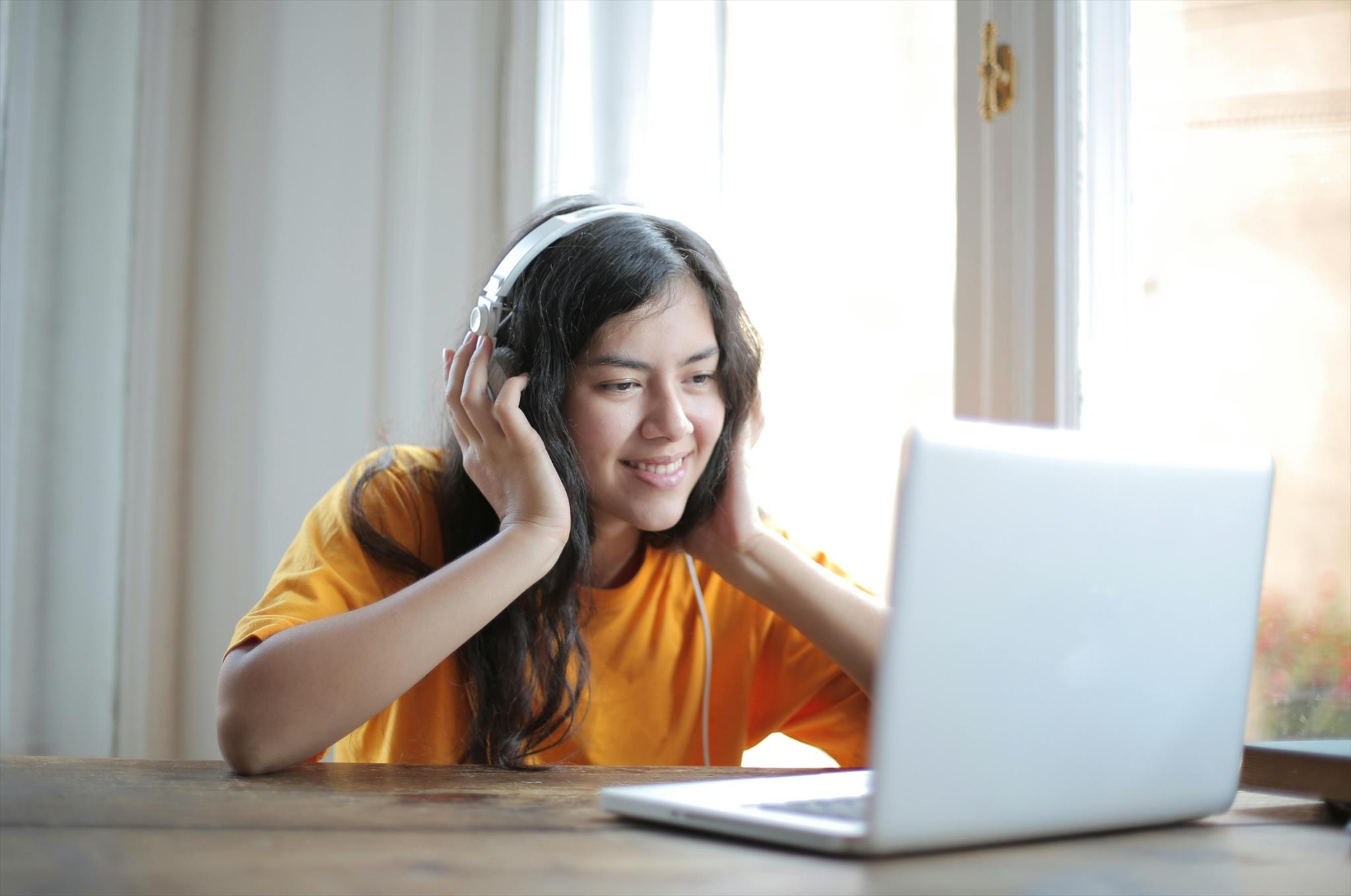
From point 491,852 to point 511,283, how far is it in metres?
0.79

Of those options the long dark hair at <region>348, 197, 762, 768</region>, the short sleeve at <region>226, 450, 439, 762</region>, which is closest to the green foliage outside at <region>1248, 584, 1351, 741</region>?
the long dark hair at <region>348, 197, 762, 768</region>

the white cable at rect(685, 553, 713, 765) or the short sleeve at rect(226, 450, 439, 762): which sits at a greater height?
the short sleeve at rect(226, 450, 439, 762)

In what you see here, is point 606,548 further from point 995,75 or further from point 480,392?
point 995,75

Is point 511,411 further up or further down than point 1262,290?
further down

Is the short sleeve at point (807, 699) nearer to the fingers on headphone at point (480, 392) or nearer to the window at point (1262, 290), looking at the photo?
the fingers on headphone at point (480, 392)

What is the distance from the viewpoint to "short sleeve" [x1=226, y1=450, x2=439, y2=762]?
1145 mm

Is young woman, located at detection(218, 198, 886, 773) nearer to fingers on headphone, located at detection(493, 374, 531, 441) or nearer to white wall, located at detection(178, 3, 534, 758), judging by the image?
fingers on headphone, located at detection(493, 374, 531, 441)

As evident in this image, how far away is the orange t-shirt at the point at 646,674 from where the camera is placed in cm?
136

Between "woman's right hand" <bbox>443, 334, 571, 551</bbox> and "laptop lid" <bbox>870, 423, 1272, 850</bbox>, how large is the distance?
0.65 metres

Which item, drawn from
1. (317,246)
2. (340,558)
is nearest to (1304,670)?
(340,558)

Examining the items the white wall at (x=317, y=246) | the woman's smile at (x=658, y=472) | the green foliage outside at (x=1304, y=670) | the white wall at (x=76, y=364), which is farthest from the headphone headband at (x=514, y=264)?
the white wall at (x=76, y=364)

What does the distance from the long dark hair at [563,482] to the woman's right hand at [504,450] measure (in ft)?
0.16

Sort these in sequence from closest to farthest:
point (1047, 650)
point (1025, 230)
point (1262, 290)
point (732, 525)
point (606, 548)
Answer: point (1047, 650), point (732, 525), point (606, 548), point (1262, 290), point (1025, 230)

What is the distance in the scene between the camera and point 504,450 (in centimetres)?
129
